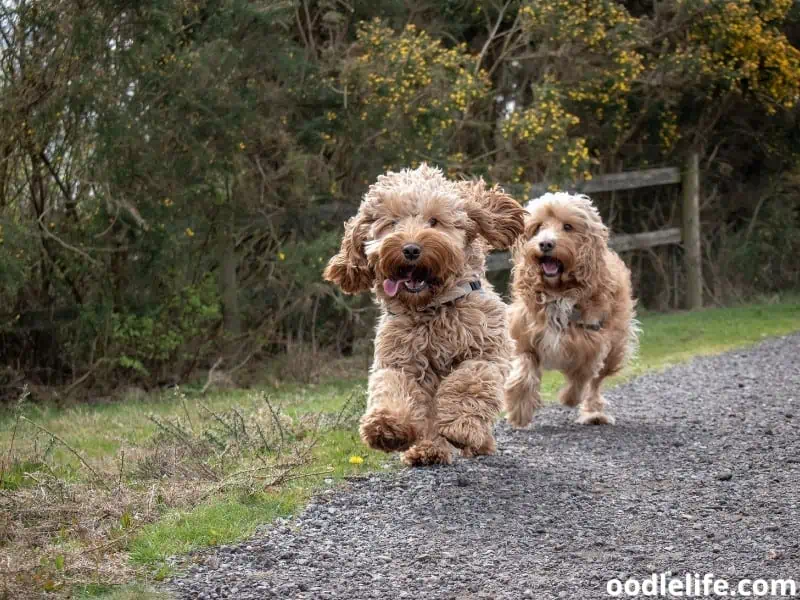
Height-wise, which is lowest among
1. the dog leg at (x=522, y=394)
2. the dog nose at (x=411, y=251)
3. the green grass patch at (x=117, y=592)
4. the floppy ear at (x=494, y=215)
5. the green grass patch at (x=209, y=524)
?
the green grass patch at (x=117, y=592)

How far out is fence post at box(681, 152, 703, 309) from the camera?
63.2ft

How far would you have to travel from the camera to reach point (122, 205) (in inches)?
449

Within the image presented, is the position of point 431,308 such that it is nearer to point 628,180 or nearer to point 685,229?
point 628,180

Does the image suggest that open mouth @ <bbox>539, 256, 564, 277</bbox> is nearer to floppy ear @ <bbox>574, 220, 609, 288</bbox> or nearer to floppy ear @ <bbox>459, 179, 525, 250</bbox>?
floppy ear @ <bbox>574, 220, 609, 288</bbox>

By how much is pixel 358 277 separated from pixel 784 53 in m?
12.3

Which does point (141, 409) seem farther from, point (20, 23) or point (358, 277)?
point (358, 277)

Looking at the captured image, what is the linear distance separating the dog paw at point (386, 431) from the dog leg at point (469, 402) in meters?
0.26

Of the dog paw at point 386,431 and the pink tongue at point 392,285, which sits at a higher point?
the pink tongue at point 392,285

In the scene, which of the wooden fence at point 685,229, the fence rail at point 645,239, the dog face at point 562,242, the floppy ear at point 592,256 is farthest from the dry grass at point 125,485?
the wooden fence at point 685,229

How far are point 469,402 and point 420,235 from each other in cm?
98

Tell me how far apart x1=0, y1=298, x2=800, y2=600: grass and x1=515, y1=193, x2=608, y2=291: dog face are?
5.50 feet

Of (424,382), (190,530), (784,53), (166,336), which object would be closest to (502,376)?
(424,382)

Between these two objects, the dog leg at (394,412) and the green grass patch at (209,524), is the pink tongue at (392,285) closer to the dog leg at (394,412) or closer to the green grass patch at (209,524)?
the dog leg at (394,412)

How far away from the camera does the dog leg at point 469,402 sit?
6465 mm
